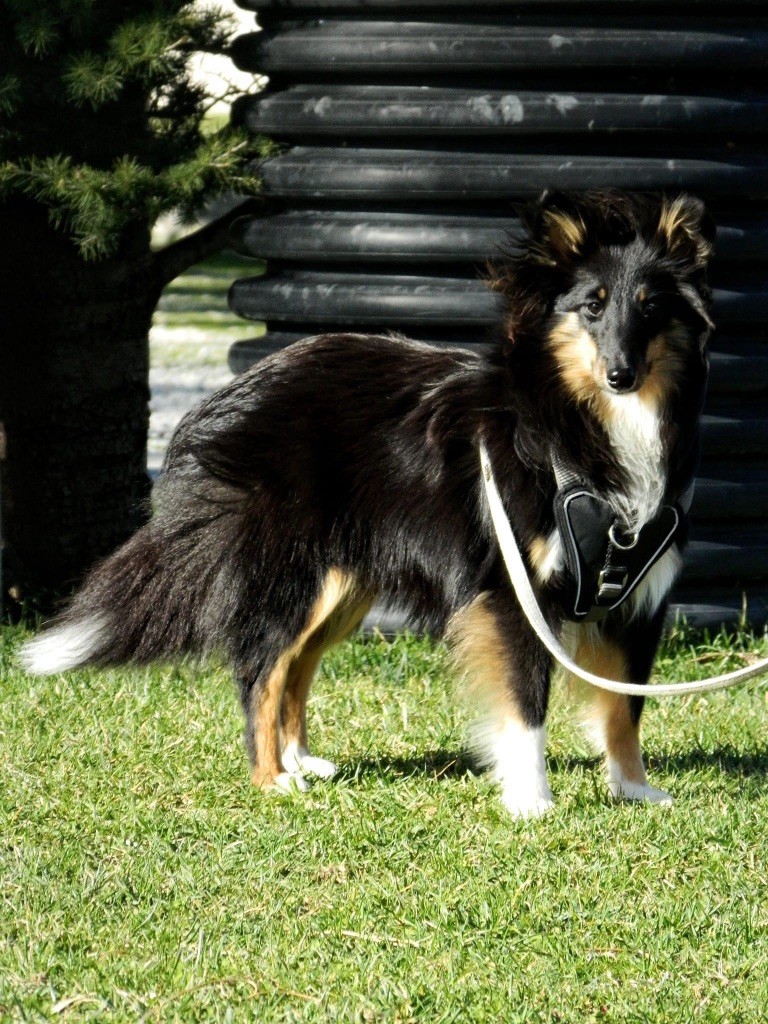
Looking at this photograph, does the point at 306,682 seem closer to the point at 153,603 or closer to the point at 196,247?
the point at 153,603

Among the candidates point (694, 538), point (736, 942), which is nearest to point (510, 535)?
point (736, 942)

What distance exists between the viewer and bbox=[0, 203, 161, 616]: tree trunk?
19.6 ft

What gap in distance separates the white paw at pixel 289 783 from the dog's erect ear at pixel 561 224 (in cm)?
170

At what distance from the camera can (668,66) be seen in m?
5.38

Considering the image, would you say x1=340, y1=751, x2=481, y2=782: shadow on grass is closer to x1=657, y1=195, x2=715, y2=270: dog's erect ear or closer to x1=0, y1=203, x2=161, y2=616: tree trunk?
x1=657, y1=195, x2=715, y2=270: dog's erect ear

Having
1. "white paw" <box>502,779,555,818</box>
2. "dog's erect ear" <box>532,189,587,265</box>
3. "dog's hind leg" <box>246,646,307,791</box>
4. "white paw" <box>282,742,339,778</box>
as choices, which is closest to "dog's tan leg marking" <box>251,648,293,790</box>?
"dog's hind leg" <box>246,646,307,791</box>

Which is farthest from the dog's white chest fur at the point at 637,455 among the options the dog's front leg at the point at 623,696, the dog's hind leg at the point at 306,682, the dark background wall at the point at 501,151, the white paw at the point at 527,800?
the dark background wall at the point at 501,151

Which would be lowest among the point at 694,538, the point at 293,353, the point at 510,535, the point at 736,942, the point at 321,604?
the point at 694,538

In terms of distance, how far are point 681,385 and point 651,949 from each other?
1.50 metres

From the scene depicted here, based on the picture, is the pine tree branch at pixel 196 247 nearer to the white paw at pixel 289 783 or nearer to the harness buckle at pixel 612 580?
the white paw at pixel 289 783

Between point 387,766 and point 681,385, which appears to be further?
point 387,766

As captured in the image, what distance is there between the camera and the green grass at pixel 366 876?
10.3 feet

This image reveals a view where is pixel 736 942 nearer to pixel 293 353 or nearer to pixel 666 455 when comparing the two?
pixel 666 455

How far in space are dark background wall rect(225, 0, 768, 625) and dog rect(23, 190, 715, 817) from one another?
111 centimetres
